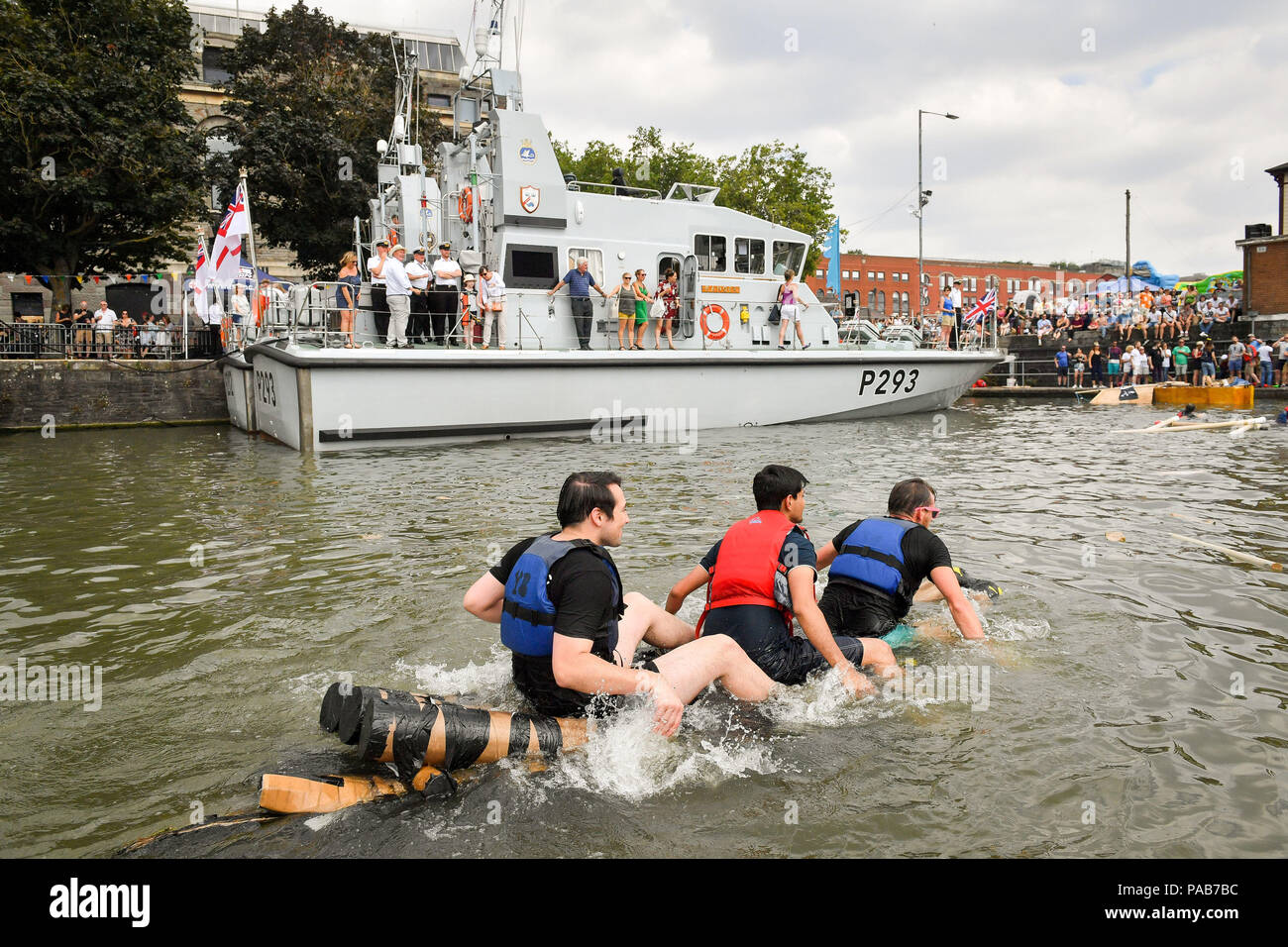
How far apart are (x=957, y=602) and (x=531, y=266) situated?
12081 millimetres

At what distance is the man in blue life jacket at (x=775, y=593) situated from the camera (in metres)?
4.32

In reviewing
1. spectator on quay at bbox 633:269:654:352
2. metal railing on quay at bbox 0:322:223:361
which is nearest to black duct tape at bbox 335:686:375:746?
spectator on quay at bbox 633:269:654:352

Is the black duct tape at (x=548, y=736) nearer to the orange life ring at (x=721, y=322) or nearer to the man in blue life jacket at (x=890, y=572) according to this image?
the man in blue life jacket at (x=890, y=572)

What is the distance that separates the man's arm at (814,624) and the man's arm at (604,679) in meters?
0.85

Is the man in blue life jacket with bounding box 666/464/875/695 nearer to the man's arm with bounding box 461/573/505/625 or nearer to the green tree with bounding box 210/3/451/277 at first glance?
the man's arm with bounding box 461/573/505/625

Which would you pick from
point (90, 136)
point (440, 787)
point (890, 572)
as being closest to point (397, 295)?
point (890, 572)

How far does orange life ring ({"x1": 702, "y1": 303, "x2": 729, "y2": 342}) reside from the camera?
669 inches

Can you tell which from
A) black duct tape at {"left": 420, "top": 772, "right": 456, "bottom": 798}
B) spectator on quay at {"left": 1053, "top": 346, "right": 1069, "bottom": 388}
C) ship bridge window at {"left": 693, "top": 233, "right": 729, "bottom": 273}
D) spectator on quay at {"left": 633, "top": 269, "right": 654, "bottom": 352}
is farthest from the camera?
spectator on quay at {"left": 1053, "top": 346, "right": 1069, "bottom": 388}

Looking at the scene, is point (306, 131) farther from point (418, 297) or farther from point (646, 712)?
point (646, 712)

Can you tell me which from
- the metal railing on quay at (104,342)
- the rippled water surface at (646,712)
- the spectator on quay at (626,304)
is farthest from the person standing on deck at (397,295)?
the metal railing on quay at (104,342)

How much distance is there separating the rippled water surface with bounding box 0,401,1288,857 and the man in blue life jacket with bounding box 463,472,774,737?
8.2 inches

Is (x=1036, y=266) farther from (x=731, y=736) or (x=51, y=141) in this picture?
(x=731, y=736)

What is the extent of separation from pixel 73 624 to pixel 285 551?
6.58ft
